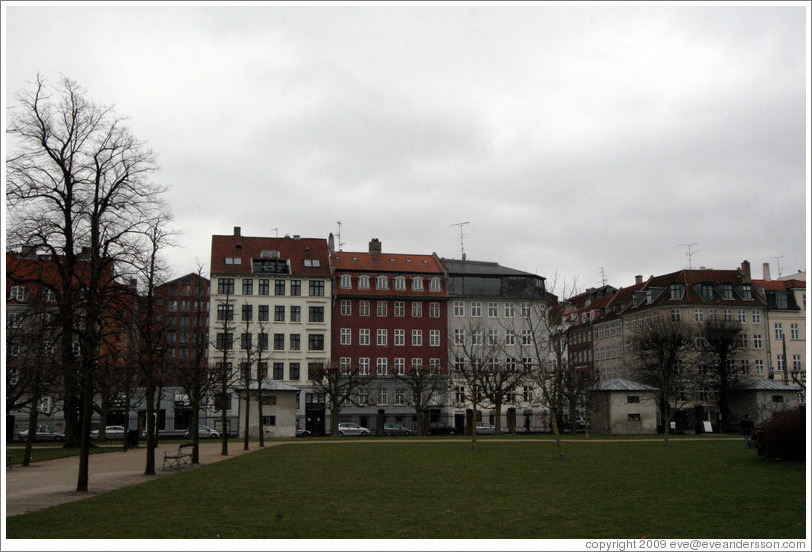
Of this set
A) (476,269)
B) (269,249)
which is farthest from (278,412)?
(476,269)

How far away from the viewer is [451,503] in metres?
17.3

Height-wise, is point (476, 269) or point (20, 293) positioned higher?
point (476, 269)

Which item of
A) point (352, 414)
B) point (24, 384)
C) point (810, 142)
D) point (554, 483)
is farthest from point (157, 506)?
point (352, 414)

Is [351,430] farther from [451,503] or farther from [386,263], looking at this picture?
[451,503]

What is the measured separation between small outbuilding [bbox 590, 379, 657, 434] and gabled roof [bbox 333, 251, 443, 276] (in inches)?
956

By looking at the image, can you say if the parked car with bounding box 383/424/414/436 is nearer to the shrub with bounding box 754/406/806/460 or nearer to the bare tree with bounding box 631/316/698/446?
the bare tree with bounding box 631/316/698/446

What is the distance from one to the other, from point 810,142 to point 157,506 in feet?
45.8

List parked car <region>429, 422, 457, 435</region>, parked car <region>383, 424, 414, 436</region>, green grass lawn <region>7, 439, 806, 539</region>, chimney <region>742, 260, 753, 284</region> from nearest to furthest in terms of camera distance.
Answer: green grass lawn <region>7, 439, 806, 539</region> → parked car <region>383, 424, 414, 436</region> → parked car <region>429, 422, 457, 435</region> → chimney <region>742, 260, 753, 284</region>

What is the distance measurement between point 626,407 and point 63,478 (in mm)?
45580

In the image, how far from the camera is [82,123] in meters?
39.7

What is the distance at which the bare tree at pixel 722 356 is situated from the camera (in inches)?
2768

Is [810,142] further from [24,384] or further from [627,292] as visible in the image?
[627,292]

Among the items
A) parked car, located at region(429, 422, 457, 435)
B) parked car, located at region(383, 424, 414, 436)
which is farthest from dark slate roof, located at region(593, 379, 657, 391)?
parked car, located at region(383, 424, 414, 436)

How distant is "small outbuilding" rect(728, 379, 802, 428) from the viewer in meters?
64.4
